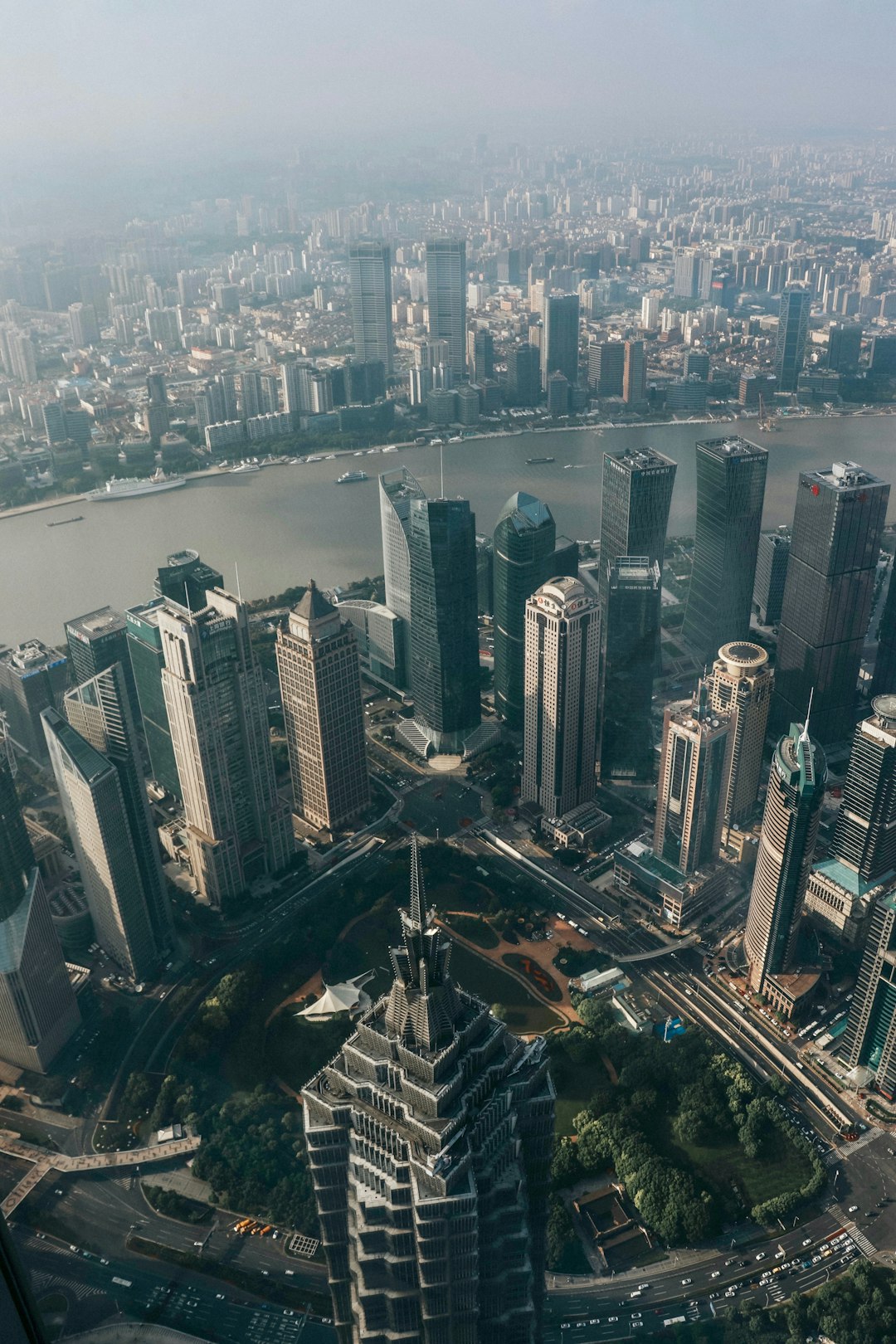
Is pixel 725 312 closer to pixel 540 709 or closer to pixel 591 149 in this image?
pixel 591 149

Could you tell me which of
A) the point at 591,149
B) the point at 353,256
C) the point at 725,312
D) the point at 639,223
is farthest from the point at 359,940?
the point at 639,223

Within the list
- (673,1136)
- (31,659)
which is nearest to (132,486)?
(31,659)

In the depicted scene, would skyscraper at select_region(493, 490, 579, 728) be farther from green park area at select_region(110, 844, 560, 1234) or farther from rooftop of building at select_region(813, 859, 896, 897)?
rooftop of building at select_region(813, 859, 896, 897)

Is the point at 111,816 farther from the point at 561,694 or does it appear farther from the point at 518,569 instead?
the point at 518,569

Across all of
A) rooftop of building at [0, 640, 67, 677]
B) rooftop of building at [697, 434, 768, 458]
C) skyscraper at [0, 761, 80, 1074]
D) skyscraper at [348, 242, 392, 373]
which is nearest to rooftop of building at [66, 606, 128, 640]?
rooftop of building at [0, 640, 67, 677]

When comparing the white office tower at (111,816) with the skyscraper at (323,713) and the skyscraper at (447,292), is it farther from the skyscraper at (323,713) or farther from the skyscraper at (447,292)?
the skyscraper at (447,292)

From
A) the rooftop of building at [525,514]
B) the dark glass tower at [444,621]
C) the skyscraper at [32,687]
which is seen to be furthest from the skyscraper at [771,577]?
the skyscraper at [32,687]

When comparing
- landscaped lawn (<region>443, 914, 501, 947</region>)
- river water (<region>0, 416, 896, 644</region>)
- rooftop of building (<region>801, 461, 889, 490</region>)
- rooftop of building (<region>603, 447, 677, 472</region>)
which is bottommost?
landscaped lawn (<region>443, 914, 501, 947</region>)
